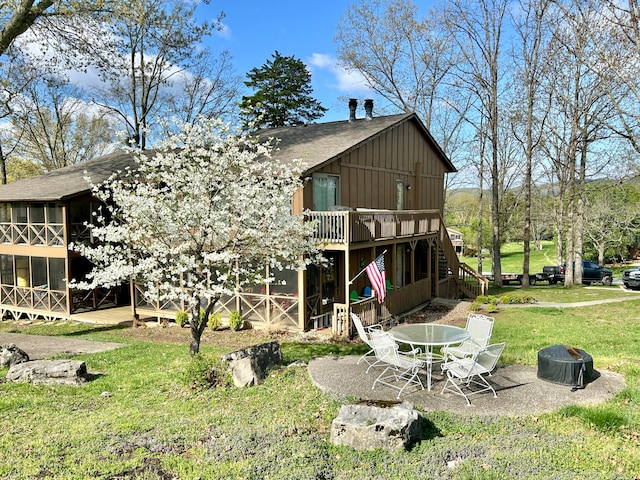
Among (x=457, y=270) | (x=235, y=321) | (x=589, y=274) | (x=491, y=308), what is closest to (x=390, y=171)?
(x=457, y=270)

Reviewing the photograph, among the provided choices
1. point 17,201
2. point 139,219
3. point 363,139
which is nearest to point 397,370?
point 139,219

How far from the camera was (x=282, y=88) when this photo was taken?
40.1 m

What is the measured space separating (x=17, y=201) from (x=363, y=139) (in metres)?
14.3

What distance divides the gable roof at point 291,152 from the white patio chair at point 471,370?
8.40 metres

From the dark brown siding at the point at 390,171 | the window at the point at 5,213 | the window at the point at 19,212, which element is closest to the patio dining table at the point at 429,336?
the dark brown siding at the point at 390,171

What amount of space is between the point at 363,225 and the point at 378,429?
910 cm

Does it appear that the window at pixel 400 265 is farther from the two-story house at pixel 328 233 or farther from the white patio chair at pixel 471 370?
the white patio chair at pixel 471 370

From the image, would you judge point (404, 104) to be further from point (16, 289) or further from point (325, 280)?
point (16, 289)

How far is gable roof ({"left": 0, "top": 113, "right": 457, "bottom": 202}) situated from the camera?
16.4m

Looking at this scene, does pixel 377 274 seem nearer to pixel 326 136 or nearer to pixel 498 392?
pixel 498 392

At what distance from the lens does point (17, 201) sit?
19141 mm

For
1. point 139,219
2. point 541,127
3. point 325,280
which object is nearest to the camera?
point 139,219

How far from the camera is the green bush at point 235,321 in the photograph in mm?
14953

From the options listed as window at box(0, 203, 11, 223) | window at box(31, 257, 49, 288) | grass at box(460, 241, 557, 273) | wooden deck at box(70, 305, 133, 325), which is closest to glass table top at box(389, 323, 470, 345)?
wooden deck at box(70, 305, 133, 325)
